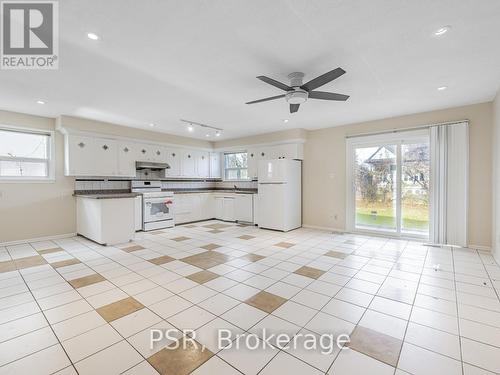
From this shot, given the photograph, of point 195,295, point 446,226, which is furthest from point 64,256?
point 446,226

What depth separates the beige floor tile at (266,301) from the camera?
2.28 meters

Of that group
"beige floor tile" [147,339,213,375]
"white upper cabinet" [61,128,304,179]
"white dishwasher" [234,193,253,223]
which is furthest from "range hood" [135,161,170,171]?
"beige floor tile" [147,339,213,375]

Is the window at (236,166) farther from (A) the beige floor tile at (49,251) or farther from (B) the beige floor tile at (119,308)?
(B) the beige floor tile at (119,308)

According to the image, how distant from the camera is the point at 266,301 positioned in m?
2.39


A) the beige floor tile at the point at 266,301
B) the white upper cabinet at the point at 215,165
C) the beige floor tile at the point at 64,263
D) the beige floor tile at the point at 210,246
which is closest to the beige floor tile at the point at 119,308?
the beige floor tile at the point at 266,301

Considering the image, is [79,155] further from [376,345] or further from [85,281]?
[376,345]

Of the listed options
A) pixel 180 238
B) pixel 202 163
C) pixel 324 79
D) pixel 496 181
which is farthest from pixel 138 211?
pixel 496 181

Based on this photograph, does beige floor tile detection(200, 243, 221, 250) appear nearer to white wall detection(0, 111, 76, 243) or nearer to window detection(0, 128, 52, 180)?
white wall detection(0, 111, 76, 243)

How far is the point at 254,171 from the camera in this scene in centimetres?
692

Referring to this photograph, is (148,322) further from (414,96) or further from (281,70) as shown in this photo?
(414,96)

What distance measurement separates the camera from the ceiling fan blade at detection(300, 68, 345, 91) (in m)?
2.37

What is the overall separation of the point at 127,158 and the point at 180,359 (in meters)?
5.24

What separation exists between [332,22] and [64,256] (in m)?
4.77

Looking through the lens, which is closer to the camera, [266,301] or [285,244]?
[266,301]
